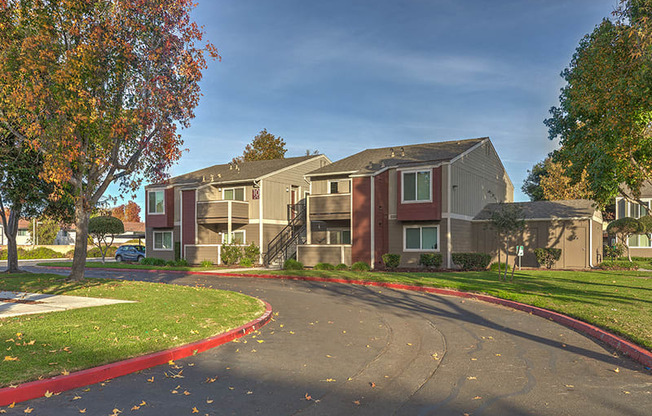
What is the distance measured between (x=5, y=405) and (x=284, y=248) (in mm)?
27993

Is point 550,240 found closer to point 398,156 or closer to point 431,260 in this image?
point 431,260

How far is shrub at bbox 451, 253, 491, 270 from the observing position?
27438 millimetres

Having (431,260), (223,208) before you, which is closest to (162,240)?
(223,208)

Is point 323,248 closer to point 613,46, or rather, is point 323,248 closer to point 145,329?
point 613,46

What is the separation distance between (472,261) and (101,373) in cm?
2346

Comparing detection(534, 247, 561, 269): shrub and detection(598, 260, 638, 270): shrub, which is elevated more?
detection(534, 247, 561, 269): shrub

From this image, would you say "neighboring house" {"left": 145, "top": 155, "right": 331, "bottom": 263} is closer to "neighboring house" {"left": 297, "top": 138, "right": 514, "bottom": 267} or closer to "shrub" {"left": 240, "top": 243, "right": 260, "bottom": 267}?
"shrub" {"left": 240, "top": 243, "right": 260, "bottom": 267}

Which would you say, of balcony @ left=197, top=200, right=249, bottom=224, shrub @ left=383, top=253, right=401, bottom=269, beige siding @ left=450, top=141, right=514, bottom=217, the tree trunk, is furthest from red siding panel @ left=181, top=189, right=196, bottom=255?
beige siding @ left=450, top=141, right=514, bottom=217

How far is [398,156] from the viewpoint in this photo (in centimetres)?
3312

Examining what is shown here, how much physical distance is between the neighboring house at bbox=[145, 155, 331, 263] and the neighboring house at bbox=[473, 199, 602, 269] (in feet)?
43.0

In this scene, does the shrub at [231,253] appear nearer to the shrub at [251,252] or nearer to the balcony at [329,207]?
the shrub at [251,252]

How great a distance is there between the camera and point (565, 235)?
29969 mm

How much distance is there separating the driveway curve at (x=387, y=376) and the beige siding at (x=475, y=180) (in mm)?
18097

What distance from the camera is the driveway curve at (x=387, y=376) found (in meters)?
5.72
